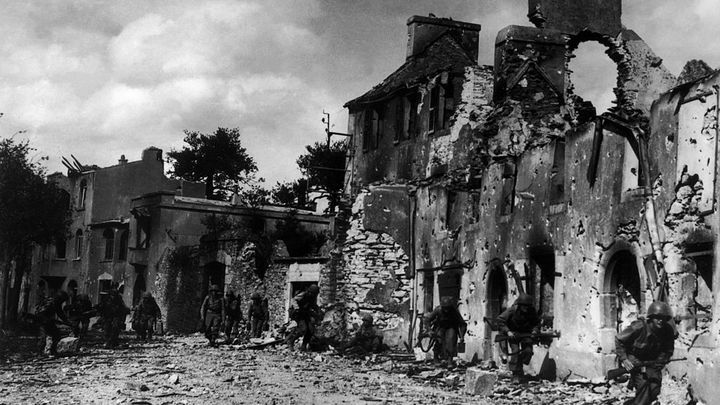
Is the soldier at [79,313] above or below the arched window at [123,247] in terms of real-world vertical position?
below

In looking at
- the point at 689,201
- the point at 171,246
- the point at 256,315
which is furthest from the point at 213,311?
the point at 171,246

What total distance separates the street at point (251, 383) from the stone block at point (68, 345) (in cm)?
19

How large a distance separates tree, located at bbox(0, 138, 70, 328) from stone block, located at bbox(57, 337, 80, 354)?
49.1 feet

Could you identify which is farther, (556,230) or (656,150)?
(556,230)

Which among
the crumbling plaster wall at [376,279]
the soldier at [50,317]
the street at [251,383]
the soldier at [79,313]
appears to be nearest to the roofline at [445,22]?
the crumbling plaster wall at [376,279]

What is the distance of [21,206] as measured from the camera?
1448 inches

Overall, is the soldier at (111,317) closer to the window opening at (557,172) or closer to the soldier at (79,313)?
the soldier at (79,313)

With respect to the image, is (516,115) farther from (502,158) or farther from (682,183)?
(682,183)

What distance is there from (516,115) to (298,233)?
24.2m

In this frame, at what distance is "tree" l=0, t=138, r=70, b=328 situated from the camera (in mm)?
35844

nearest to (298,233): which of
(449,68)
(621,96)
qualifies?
(449,68)

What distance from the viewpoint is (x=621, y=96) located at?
24047 millimetres

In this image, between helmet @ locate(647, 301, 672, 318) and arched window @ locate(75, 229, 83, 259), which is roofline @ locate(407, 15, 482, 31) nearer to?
helmet @ locate(647, 301, 672, 318)

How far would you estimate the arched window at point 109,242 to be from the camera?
48.1 m
